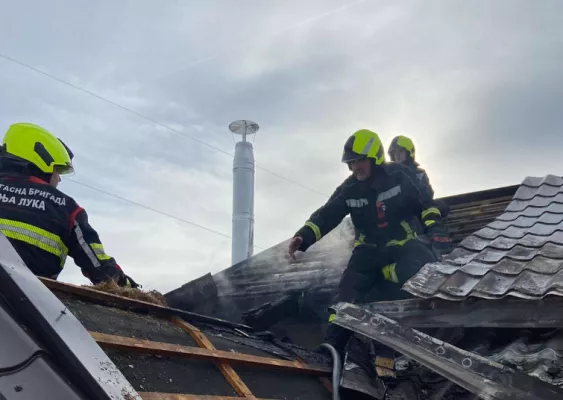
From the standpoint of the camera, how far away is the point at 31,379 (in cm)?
158

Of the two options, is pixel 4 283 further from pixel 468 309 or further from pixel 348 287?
pixel 348 287

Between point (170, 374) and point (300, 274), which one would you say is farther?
point (300, 274)

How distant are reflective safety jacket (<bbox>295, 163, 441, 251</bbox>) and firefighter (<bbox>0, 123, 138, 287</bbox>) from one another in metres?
2.17

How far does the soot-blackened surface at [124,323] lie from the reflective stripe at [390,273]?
220cm

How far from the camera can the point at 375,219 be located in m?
5.24

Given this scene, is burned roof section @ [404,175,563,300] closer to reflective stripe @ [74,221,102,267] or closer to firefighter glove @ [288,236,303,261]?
firefighter glove @ [288,236,303,261]

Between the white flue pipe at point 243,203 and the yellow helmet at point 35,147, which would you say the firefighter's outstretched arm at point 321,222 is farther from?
the white flue pipe at point 243,203

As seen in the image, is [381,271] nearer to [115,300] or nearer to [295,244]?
[295,244]

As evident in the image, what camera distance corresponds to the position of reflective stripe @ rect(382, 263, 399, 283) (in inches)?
191

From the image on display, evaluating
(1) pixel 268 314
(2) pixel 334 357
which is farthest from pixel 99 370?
(1) pixel 268 314

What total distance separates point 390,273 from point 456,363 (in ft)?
6.41

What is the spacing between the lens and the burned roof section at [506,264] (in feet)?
11.2

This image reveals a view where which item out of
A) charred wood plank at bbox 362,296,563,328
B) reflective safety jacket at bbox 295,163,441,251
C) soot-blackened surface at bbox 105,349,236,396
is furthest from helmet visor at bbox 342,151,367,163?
soot-blackened surface at bbox 105,349,236,396

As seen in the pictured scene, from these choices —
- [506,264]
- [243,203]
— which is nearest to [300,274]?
[506,264]
